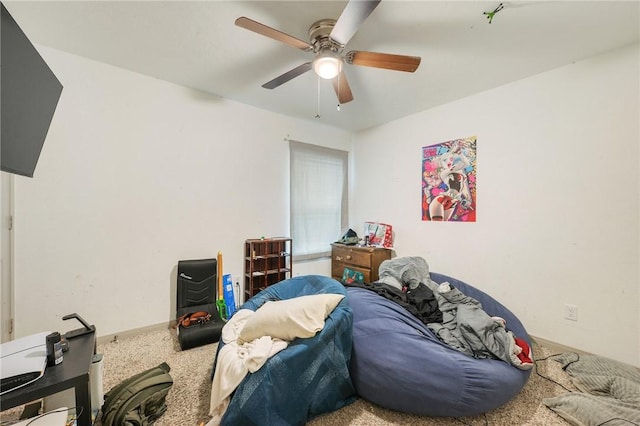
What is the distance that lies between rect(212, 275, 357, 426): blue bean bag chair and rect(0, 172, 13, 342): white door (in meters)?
1.78

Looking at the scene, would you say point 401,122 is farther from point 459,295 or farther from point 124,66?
point 124,66

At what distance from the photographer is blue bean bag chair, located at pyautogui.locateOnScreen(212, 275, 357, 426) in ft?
3.88

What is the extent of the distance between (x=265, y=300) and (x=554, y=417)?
1.98 m

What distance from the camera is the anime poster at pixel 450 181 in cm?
274

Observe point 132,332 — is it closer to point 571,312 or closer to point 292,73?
point 292,73

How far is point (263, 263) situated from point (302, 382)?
76.9 inches

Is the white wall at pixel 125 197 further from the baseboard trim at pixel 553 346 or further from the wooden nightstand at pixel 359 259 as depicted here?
the baseboard trim at pixel 553 346

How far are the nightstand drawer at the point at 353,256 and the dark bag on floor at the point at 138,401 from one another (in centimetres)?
233

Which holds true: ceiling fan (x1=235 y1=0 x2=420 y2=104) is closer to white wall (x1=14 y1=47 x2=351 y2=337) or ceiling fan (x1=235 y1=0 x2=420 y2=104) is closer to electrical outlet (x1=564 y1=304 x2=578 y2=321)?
white wall (x1=14 y1=47 x2=351 y2=337)

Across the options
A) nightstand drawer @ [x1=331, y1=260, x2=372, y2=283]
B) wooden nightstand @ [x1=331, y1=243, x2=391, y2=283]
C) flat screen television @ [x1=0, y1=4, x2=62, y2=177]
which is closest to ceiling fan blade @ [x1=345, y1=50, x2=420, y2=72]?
flat screen television @ [x1=0, y1=4, x2=62, y2=177]

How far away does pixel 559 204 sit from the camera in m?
2.20

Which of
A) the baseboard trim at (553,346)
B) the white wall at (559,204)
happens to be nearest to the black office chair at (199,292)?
the white wall at (559,204)

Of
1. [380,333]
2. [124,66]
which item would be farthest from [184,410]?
[124,66]

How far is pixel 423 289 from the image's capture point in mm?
2266
